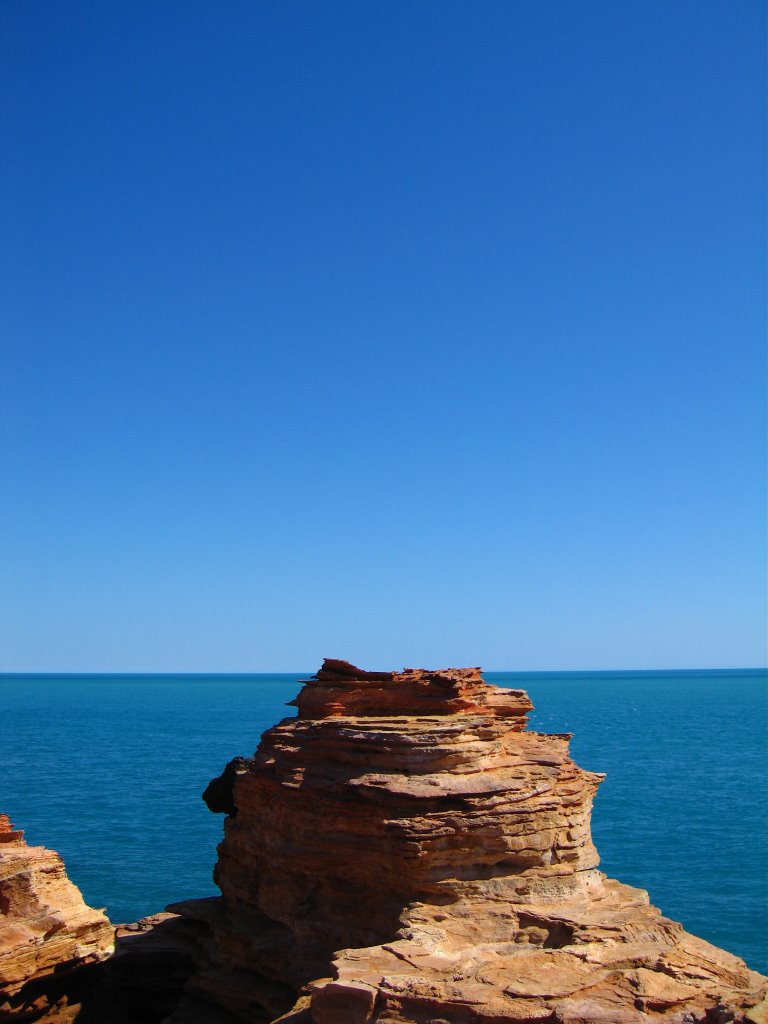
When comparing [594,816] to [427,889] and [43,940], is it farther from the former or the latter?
[43,940]

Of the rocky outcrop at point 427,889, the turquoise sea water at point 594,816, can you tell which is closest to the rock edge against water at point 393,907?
the rocky outcrop at point 427,889

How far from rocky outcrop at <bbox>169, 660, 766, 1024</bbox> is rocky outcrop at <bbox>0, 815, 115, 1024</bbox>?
306 centimetres

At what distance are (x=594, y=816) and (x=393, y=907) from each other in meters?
42.2

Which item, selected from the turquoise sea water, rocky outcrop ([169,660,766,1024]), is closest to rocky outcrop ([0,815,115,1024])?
rocky outcrop ([169,660,766,1024])

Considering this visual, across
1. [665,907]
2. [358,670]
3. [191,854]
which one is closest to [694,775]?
[665,907]

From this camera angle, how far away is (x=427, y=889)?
19.1 meters

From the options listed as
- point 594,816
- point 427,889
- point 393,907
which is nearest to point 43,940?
point 393,907

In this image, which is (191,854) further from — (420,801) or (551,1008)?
(551,1008)

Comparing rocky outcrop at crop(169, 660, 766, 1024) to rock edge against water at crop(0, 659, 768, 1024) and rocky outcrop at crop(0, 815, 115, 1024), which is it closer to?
rock edge against water at crop(0, 659, 768, 1024)

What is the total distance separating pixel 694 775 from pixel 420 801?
63.0 metres

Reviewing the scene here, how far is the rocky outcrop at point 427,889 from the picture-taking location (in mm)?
16188

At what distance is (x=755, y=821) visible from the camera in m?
55.7

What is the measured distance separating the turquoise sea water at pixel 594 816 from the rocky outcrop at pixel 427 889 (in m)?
17.8

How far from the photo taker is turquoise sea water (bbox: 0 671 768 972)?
40.4 metres
